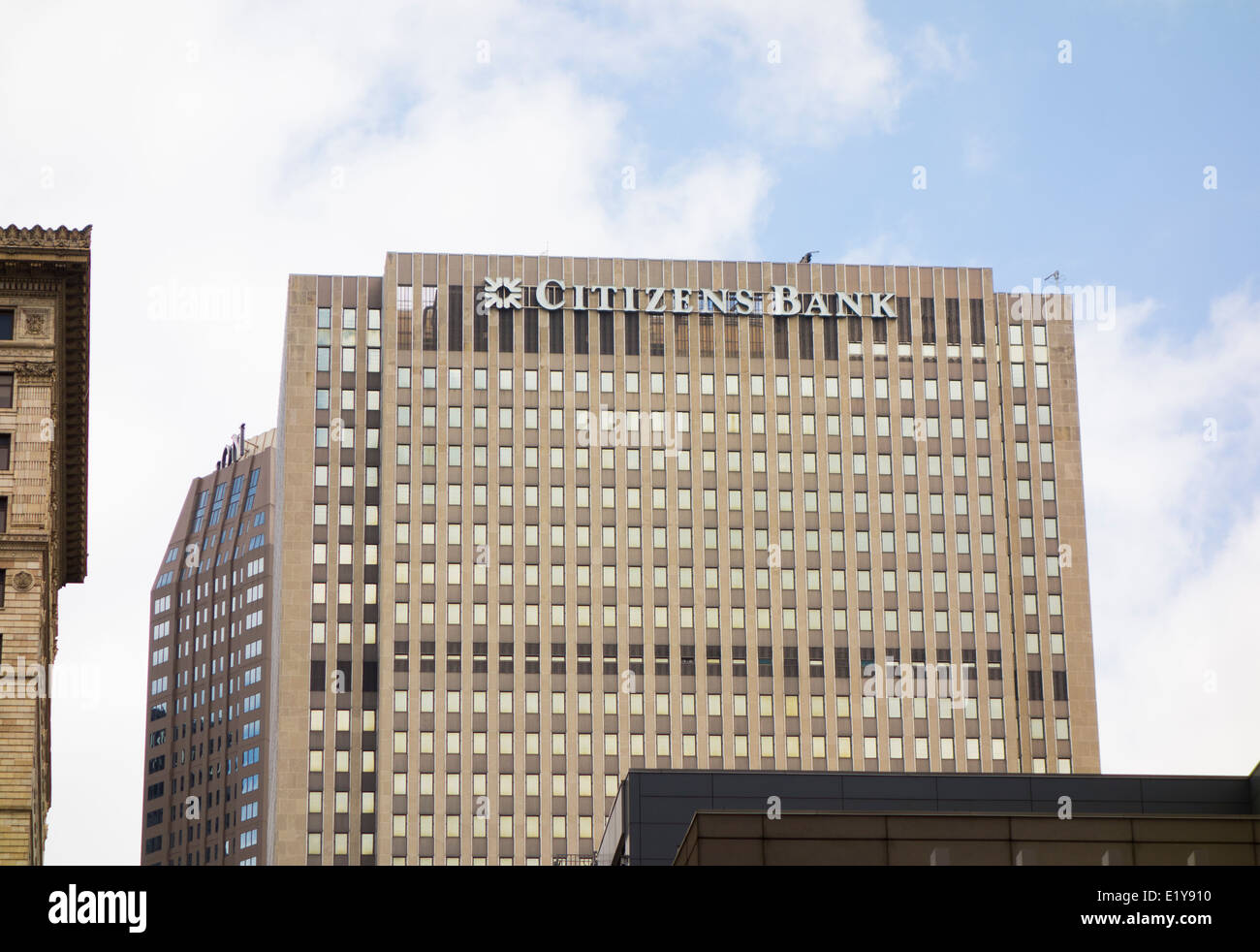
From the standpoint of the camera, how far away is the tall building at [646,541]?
150625 mm

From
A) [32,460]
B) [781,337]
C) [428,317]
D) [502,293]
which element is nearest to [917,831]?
[32,460]

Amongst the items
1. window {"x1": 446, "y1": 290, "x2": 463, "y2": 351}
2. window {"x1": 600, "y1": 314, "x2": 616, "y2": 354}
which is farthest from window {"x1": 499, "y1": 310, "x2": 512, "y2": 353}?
window {"x1": 600, "y1": 314, "x2": 616, "y2": 354}

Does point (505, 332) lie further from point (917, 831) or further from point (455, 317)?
point (917, 831)

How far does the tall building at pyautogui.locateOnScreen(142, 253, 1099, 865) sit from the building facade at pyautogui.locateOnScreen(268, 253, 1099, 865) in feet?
0.75

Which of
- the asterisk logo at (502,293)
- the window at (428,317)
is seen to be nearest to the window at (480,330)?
the asterisk logo at (502,293)

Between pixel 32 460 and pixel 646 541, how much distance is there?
234 feet

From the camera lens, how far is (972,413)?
165 metres

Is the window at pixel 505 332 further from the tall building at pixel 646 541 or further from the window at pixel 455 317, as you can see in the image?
the window at pixel 455 317

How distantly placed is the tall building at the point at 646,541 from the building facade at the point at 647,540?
23cm
